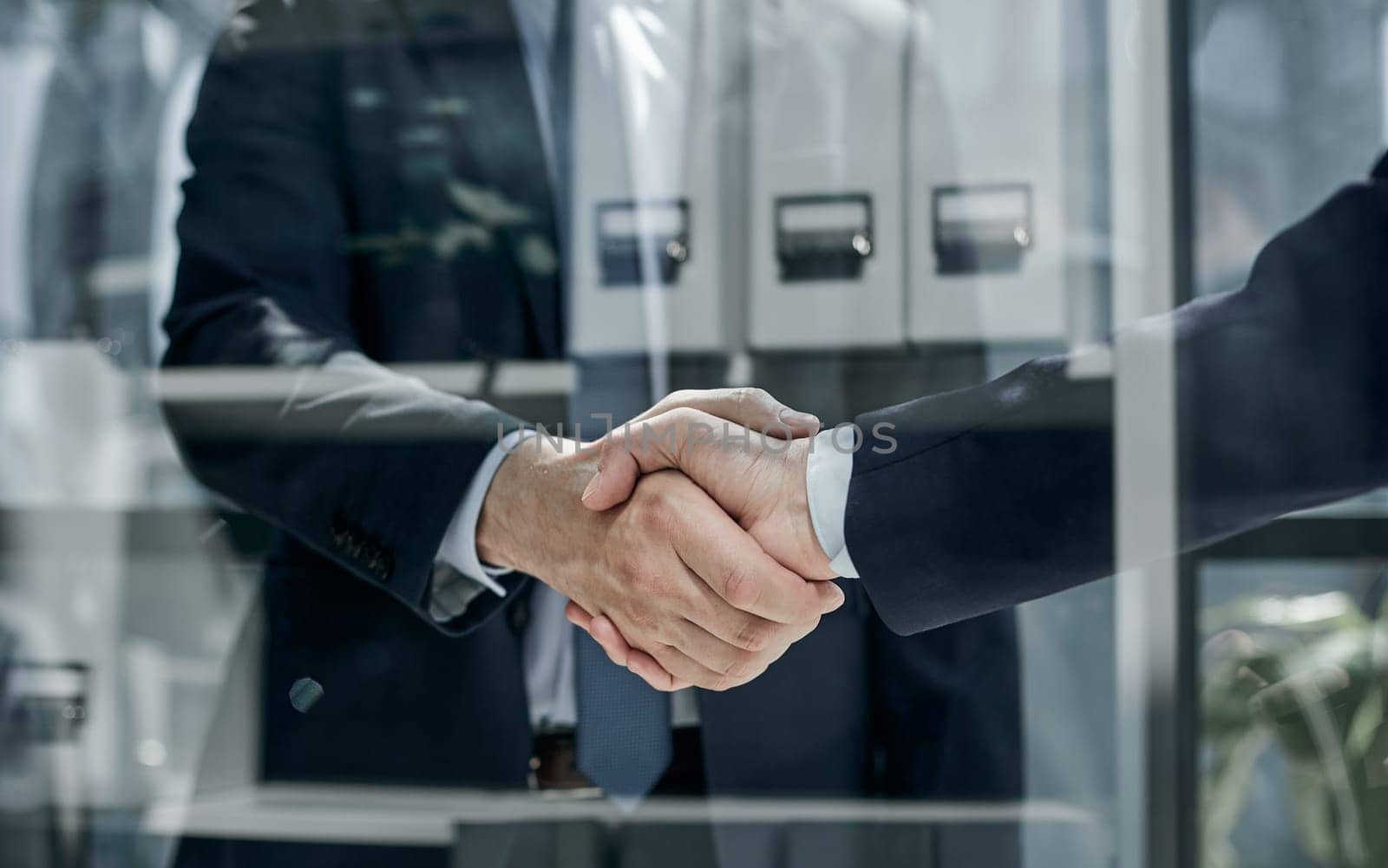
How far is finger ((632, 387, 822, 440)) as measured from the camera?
→ 29.6 inches

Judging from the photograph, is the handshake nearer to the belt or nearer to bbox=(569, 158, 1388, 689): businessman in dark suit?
bbox=(569, 158, 1388, 689): businessman in dark suit

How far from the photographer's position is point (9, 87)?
1.16 m

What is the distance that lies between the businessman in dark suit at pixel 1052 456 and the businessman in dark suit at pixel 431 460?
132 mm

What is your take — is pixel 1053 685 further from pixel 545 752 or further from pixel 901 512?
pixel 545 752

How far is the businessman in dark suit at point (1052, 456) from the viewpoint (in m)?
0.69

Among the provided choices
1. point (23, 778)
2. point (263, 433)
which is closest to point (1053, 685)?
point (263, 433)

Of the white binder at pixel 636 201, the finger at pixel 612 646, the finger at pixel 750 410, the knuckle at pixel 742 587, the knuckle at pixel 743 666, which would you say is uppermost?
the white binder at pixel 636 201

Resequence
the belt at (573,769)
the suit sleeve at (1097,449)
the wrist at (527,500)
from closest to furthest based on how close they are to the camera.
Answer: the suit sleeve at (1097,449)
the wrist at (527,500)
the belt at (573,769)

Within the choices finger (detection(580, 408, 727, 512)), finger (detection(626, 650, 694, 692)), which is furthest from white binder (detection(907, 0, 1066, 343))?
finger (detection(626, 650, 694, 692))

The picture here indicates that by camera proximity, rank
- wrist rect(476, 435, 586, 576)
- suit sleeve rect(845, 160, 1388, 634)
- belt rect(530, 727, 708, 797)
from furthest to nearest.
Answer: belt rect(530, 727, 708, 797)
wrist rect(476, 435, 586, 576)
suit sleeve rect(845, 160, 1388, 634)

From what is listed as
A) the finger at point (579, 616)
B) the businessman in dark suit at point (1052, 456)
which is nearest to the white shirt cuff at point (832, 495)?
the businessman in dark suit at point (1052, 456)

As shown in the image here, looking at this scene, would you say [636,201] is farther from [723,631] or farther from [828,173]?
[723,631]

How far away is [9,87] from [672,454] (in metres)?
0.95

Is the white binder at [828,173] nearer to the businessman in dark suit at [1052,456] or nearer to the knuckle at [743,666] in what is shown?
the businessman in dark suit at [1052,456]
